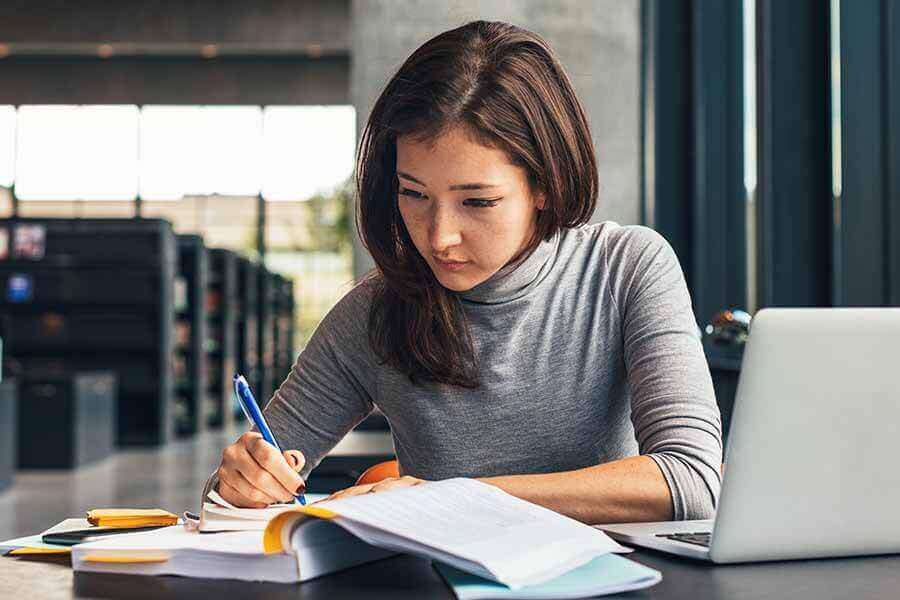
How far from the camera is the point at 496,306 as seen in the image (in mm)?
1580

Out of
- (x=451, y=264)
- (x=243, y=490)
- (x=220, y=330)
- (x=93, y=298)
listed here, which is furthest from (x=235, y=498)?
(x=220, y=330)

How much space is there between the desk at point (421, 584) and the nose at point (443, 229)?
1.60 feet

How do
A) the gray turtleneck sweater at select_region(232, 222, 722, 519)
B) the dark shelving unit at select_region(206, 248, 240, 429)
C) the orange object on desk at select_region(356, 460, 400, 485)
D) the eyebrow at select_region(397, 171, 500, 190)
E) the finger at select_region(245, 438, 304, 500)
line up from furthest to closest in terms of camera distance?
the dark shelving unit at select_region(206, 248, 240, 429) → the orange object on desk at select_region(356, 460, 400, 485) → the gray turtleneck sweater at select_region(232, 222, 722, 519) → the eyebrow at select_region(397, 171, 500, 190) → the finger at select_region(245, 438, 304, 500)

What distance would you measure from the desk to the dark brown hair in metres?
0.58

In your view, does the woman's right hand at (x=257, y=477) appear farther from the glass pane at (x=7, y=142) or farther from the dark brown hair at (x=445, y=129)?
the glass pane at (x=7, y=142)

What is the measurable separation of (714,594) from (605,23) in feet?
11.8

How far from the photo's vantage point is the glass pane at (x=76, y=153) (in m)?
15.6

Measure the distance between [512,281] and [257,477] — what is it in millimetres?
483

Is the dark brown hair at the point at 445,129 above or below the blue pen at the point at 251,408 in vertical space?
above

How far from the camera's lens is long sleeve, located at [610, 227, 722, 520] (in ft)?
4.32

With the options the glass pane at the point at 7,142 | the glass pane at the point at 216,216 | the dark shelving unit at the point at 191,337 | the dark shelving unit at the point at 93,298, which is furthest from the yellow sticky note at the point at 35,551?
the glass pane at the point at 7,142

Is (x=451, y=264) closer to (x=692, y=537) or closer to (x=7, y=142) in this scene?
(x=692, y=537)

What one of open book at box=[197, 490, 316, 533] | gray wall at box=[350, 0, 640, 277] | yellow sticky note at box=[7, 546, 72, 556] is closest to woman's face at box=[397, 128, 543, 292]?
open book at box=[197, 490, 316, 533]

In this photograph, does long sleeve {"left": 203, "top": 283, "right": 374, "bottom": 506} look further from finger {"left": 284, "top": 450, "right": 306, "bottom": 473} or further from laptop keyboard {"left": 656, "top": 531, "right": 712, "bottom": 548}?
laptop keyboard {"left": 656, "top": 531, "right": 712, "bottom": 548}
